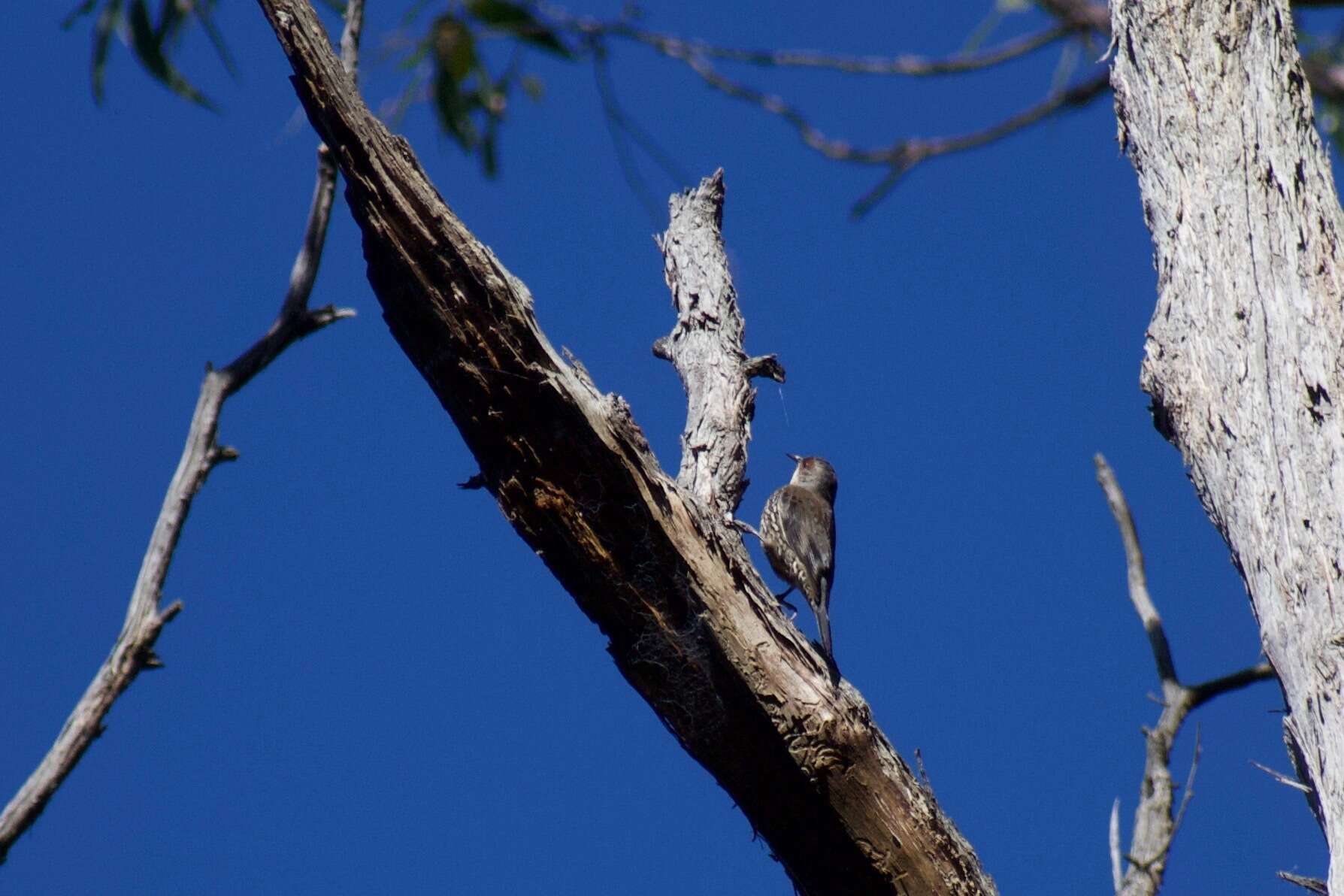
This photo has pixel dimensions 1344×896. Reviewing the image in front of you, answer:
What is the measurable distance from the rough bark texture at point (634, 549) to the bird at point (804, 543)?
64.8 inches

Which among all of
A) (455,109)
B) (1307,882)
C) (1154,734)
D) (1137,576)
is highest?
(455,109)

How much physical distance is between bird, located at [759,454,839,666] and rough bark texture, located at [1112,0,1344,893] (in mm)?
1666

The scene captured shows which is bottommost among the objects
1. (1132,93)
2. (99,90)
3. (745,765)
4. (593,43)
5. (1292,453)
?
(745,765)

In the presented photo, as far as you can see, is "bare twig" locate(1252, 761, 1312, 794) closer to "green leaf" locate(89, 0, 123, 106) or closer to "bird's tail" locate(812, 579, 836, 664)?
"bird's tail" locate(812, 579, 836, 664)

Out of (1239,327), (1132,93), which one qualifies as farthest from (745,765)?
(1132,93)

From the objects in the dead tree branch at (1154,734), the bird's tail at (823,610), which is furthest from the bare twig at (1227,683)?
the bird's tail at (823,610)

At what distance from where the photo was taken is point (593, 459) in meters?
2.25

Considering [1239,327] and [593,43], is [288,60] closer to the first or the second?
[1239,327]

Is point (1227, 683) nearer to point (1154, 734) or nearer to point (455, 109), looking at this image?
point (1154, 734)

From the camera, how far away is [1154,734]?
3805 mm

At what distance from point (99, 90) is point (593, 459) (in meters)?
3.21

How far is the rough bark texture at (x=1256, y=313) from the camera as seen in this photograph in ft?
7.66

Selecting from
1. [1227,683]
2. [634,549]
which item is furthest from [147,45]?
[1227,683]

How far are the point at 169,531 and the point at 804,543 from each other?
2606 mm
